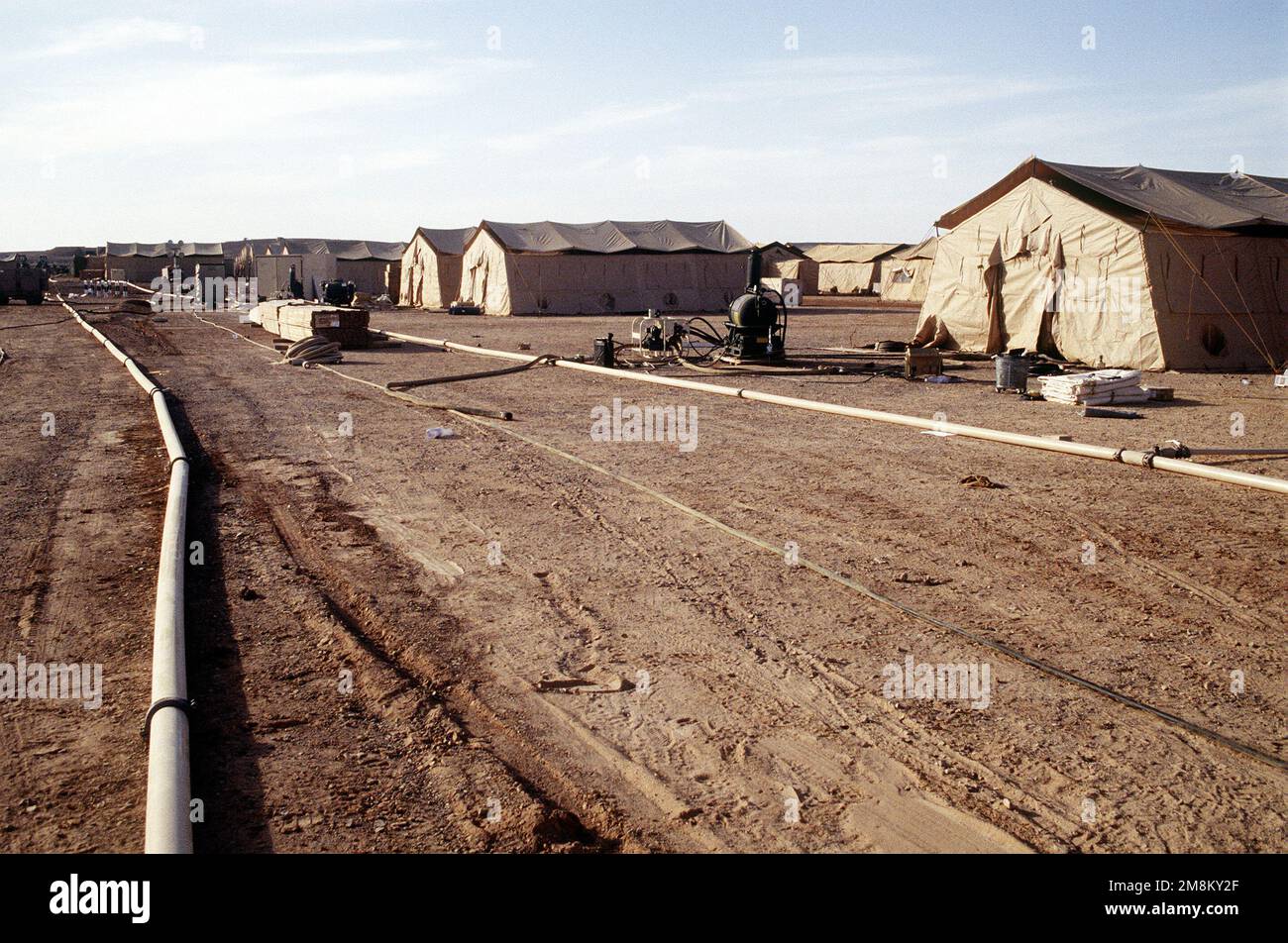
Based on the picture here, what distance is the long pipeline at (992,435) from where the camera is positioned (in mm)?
9492

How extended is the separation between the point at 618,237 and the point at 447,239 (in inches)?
416

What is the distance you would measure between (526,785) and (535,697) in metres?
0.86

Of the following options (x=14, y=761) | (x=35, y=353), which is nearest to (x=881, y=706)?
(x=14, y=761)

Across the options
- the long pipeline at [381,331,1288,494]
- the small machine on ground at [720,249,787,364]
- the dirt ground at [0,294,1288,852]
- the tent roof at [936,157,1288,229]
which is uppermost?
the tent roof at [936,157,1288,229]

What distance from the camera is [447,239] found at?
5034 centimetres

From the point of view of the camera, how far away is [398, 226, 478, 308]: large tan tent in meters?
48.4

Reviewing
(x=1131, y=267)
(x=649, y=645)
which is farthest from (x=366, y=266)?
(x=649, y=645)

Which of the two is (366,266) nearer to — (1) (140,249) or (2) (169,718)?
(1) (140,249)

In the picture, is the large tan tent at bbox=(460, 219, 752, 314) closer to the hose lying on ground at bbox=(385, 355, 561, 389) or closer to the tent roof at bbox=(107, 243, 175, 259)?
the hose lying on ground at bbox=(385, 355, 561, 389)

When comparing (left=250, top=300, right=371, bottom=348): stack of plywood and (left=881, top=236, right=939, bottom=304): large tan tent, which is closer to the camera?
(left=250, top=300, right=371, bottom=348): stack of plywood

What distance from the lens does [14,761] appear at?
4352 millimetres

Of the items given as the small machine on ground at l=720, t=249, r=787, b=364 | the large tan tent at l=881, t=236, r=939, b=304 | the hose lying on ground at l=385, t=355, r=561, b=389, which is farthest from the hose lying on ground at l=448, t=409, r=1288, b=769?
the large tan tent at l=881, t=236, r=939, b=304

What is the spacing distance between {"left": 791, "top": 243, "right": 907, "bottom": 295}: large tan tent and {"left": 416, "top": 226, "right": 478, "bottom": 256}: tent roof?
21376 millimetres
